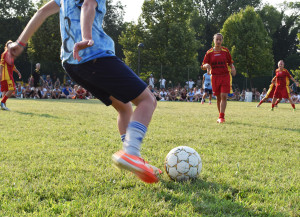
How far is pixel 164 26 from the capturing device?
3622cm

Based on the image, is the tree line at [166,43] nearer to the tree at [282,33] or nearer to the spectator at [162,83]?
the spectator at [162,83]

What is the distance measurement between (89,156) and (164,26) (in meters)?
34.4

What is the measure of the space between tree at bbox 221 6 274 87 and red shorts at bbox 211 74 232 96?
2959cm

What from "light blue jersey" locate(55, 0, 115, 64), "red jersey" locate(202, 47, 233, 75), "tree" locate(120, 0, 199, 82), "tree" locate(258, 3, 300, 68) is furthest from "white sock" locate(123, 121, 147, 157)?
"tree" locate(258, 3, 300, 68)

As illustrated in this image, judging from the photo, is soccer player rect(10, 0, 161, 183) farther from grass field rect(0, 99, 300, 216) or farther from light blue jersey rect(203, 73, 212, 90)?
light blue jersey rect(203, 73, 212, 90)

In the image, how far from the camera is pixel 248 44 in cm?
3847

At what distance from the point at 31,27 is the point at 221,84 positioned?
20.8 feet

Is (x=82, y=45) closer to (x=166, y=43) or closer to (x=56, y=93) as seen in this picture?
(x=56, y=93)

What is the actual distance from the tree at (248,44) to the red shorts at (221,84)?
29588 millimetres

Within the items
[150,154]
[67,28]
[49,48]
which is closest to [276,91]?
[150,154]

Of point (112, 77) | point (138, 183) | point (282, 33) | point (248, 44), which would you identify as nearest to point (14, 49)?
point (112, 77)

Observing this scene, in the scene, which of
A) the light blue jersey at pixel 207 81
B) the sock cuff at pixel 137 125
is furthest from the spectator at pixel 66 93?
the sock cuff at pixel 137 125

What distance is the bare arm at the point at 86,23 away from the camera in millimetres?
2292

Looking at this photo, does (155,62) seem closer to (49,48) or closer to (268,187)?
(49,48)
